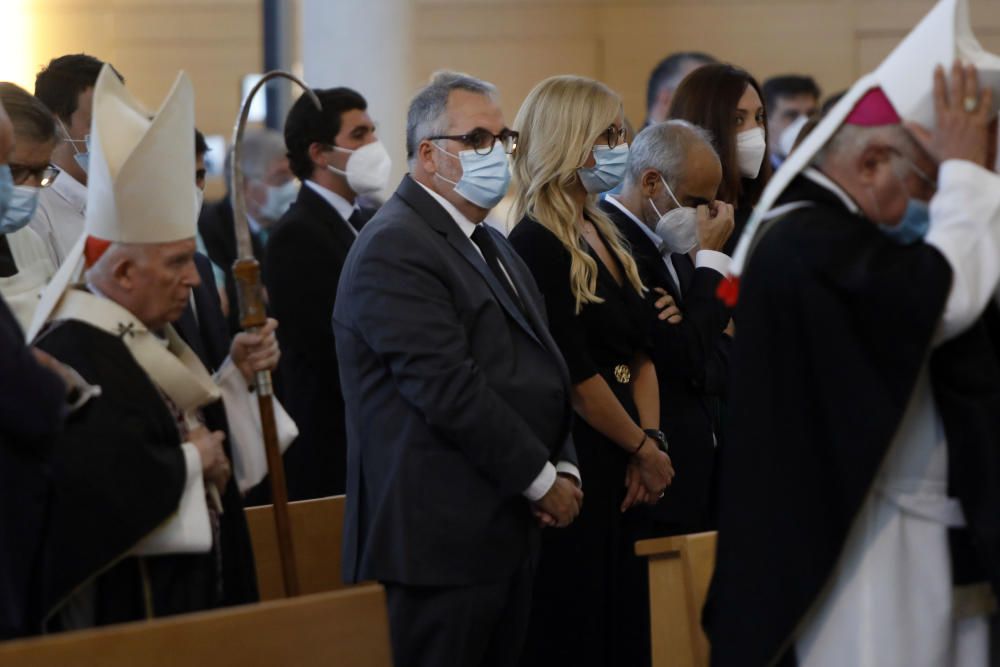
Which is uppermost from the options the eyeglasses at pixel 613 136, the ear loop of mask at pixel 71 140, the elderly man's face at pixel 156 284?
the ear loop of mask at pixel 71 140

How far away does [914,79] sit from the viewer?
2.41 meters

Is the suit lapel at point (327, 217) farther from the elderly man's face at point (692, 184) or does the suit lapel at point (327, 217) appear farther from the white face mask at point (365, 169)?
the elderly man's face at point (692, 184)

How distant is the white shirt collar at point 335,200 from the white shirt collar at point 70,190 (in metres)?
0.84

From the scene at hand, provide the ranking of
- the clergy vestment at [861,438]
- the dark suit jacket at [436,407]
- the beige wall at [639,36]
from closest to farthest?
the clergy vestment at [861,438]
the dark suit jacket at [436,407]
the beige wall at [639,36]

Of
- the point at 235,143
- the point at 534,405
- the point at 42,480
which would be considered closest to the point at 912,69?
the point at 534,405

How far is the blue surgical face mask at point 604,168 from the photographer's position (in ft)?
12.5

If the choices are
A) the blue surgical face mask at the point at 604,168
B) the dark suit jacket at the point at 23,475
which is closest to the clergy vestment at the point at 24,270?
the dark suit jacket at the point at 23,475

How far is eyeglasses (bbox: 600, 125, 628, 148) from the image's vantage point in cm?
383

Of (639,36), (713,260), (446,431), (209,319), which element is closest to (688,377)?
(713,260)

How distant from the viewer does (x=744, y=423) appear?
246cm

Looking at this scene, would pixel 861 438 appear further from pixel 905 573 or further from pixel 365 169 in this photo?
pixel 365 169

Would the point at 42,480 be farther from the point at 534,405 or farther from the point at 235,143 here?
the point at 534,405

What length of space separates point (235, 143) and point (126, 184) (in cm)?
32

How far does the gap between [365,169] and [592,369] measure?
4.62 ft
